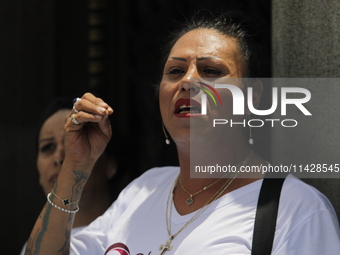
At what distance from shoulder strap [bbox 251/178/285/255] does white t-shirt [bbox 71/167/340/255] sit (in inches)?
0.9

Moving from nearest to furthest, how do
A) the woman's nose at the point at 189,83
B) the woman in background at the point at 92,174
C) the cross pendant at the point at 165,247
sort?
the cross pendant at the point at 165,247 < the woman's nose at the point at 189,83 < the woman in background at the point at 92,174

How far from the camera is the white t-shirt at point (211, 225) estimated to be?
7.97 ft

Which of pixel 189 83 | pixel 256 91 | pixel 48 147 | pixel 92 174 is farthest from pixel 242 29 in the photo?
pixel 48 147

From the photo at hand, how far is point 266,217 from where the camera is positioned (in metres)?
2.52

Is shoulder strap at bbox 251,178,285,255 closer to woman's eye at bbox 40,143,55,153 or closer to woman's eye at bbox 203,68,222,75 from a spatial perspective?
woman's eye at bbox 203,68,222,75

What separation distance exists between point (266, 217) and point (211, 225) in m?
0.24

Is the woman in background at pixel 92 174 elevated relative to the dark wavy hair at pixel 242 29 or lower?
lower

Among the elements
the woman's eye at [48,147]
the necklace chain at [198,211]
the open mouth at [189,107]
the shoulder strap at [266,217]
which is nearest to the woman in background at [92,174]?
the woman's eye at [48,147]

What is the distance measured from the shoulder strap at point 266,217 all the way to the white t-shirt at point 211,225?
2 cm

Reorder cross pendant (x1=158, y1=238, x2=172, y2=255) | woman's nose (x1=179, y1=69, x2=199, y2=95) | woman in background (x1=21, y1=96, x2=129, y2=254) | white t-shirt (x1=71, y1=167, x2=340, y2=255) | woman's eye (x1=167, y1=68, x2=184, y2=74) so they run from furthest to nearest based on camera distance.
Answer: woman in background (x1=21, y1=96, x2=129, y2=254)
woman's eye (x1=167, y1=68, x2=184, y2=74)
woman's nose (x1=179, y1=69, x2=199, y2=95)
cross pendant (x1=158, y1=238, x2=172, y2=255)
white t-shirt (x1=71, y1=167, x2=340, y2=255)

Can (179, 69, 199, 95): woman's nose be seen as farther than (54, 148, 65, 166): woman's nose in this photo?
No

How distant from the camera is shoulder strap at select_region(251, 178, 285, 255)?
246 cm

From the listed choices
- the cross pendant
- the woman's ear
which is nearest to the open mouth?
the woman's ear

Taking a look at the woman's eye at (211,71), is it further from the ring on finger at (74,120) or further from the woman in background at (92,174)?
the woman in background at (92,174)
